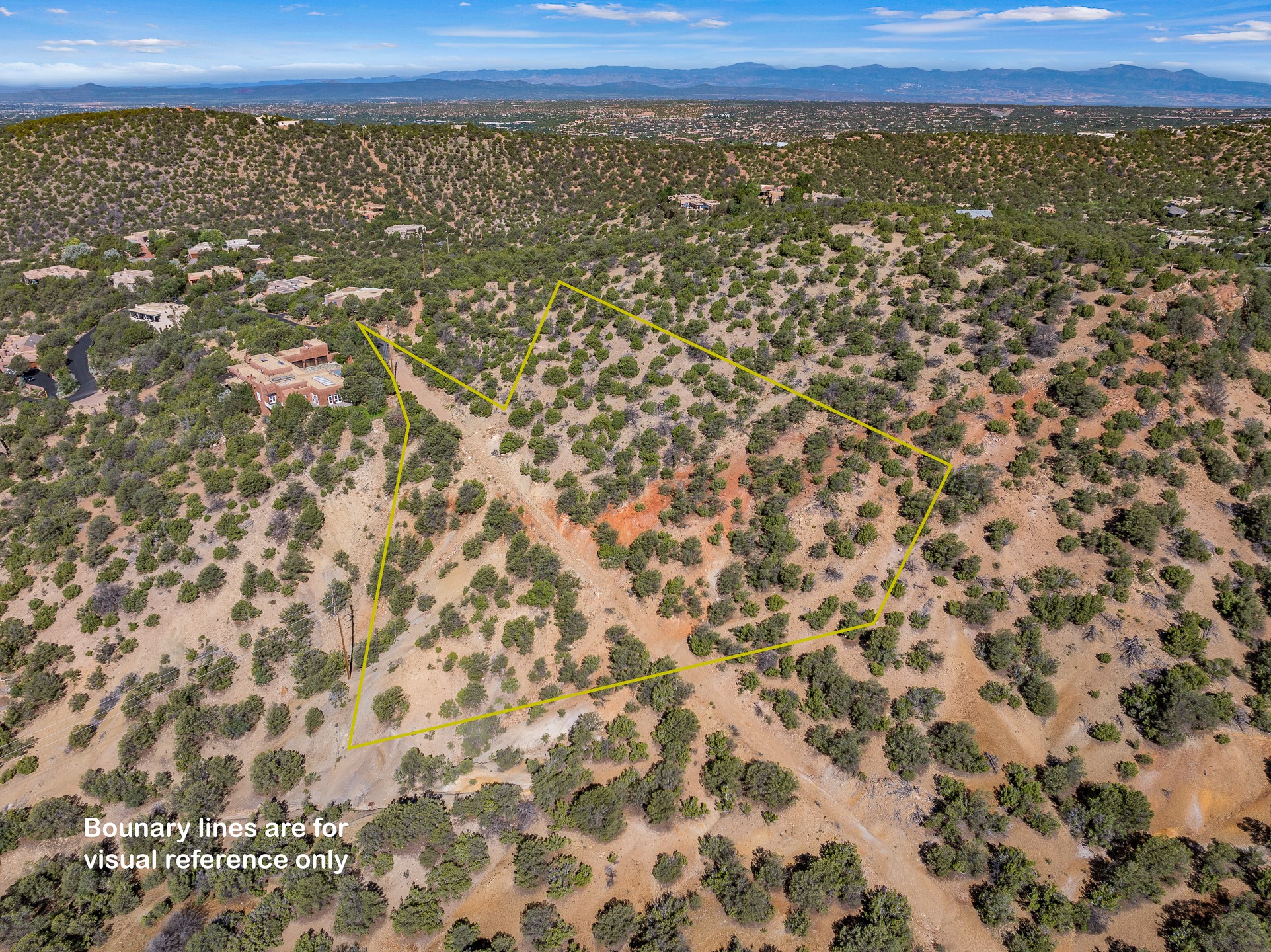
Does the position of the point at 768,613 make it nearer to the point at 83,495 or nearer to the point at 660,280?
the point at 660,280

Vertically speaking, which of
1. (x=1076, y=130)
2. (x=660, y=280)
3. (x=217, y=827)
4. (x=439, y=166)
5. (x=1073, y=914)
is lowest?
(x=217, y=827)

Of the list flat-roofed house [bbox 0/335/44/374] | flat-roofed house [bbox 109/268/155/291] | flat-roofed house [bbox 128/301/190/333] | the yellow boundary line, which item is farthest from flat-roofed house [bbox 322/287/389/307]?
flat-roofed house [bbox 0/335/44/374]

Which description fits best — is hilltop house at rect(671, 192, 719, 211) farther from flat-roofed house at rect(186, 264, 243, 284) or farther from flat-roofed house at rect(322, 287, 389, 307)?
flat-roofed house at rect(186, 264, 243, 284)

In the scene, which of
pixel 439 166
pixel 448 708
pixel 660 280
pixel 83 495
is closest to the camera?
pixel 448 708

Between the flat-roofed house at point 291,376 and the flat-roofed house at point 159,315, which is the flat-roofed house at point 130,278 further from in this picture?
the flat-roofed house at point 291,376

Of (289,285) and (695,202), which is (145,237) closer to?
(289,285)

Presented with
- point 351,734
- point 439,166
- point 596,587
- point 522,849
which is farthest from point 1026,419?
point 439,166

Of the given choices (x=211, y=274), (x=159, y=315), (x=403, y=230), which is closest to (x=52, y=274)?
(x=211, y=274)
